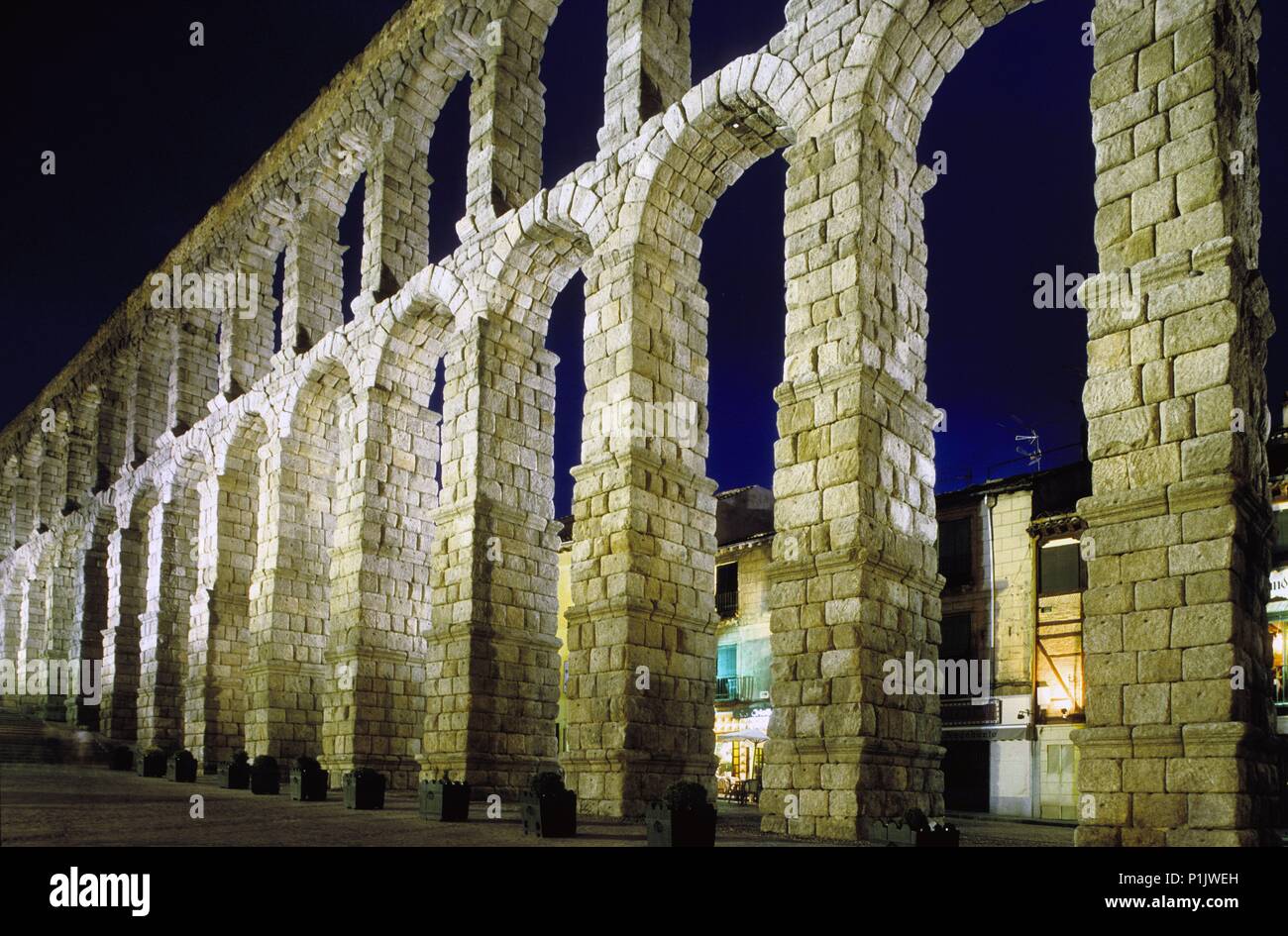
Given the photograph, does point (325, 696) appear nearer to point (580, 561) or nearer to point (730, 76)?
point (580, 561)

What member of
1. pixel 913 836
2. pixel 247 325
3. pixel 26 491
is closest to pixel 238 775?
pixel 247 325

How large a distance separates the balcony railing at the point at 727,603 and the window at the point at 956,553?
19.9 ft

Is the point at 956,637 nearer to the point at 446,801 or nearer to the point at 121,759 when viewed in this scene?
the point at 446,801

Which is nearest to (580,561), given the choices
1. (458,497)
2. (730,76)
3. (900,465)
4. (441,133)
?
(458,497)

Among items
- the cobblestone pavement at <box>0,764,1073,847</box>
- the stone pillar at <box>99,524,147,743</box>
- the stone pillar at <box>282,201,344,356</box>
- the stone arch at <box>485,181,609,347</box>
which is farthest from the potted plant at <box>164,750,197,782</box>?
the stone pillar at <box>99,524,147,743</box>

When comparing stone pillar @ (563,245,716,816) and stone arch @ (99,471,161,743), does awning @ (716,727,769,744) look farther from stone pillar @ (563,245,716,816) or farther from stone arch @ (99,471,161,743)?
stone arch @ (99,471,161,743)

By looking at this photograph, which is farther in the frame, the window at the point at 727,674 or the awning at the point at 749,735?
the window at the point at 727,674

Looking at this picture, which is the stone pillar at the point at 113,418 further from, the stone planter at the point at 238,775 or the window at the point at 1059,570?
the window at the point at 1059,570

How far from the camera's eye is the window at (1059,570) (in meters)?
22.7

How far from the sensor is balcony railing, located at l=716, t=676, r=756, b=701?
2894cm

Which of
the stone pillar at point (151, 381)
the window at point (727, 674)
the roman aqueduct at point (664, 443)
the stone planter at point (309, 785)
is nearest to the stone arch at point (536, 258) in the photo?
the roman aqueduct at point (664, 443)

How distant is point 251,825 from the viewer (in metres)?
10.9

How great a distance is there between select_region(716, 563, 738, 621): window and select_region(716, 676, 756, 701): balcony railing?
1.58 meters
